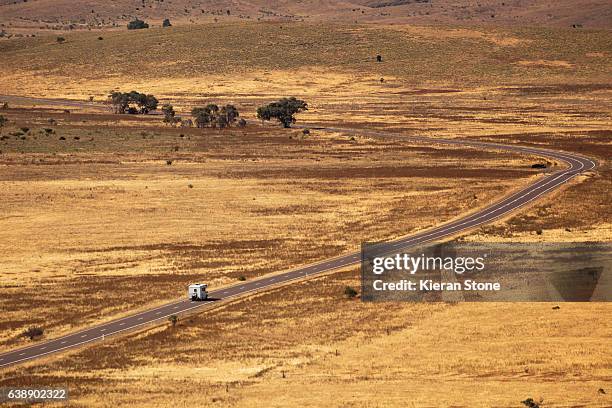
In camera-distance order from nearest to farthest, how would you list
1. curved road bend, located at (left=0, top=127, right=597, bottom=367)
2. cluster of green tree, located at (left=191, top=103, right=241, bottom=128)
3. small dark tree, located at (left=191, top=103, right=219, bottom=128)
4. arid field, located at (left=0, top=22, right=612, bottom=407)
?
arid field, located at (left=0, top=22, right=612, bottom=407)
curved road bend, located at (left=0, top=127, right=597, bottom=367)
cluster of green tree, located at (left=191, top=103, right=241, bottom=128)
small dark tree, located at (left=191, top=103, right=219, bottom=128)

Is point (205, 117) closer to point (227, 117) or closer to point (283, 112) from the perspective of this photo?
point (227, 117)

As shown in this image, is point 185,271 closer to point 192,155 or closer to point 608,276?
point 608,276

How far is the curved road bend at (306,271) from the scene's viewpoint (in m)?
58.0

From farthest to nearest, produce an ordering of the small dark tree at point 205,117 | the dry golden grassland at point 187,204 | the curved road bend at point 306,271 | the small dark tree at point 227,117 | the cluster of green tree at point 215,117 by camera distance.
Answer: the small dark tree at point 205,117 < the cluster of green tree at point 215,117 < the small dark tree at point 227,117 < the dry golden grassland at point 187,204 < the curved road bend at point 306,271

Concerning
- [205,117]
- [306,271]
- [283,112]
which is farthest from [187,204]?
[205,117]

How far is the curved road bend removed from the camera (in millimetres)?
58031

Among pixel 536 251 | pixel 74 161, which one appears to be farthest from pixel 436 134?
pixel 536 251

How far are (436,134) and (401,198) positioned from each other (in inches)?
2337

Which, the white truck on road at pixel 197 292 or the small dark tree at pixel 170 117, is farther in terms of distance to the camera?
the small dark tree at pixel 170 117

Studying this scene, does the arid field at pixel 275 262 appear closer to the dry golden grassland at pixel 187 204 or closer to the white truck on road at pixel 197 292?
the dry golden grassland at pixel 187 204

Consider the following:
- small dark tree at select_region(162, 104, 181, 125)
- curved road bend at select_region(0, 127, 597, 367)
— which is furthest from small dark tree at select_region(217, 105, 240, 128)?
curved road bend at select_region(0, 127, 597, 367)

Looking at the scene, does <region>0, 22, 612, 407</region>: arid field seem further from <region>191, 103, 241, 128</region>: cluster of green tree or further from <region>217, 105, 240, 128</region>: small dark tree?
<region>191, 103, 241, 128</region>: cluster of green tree

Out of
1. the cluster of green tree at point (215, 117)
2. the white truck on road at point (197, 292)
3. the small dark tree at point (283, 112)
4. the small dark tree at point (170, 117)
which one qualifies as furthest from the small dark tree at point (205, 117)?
the white truck on road at point (197, 292)

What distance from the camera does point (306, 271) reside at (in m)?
75.4
